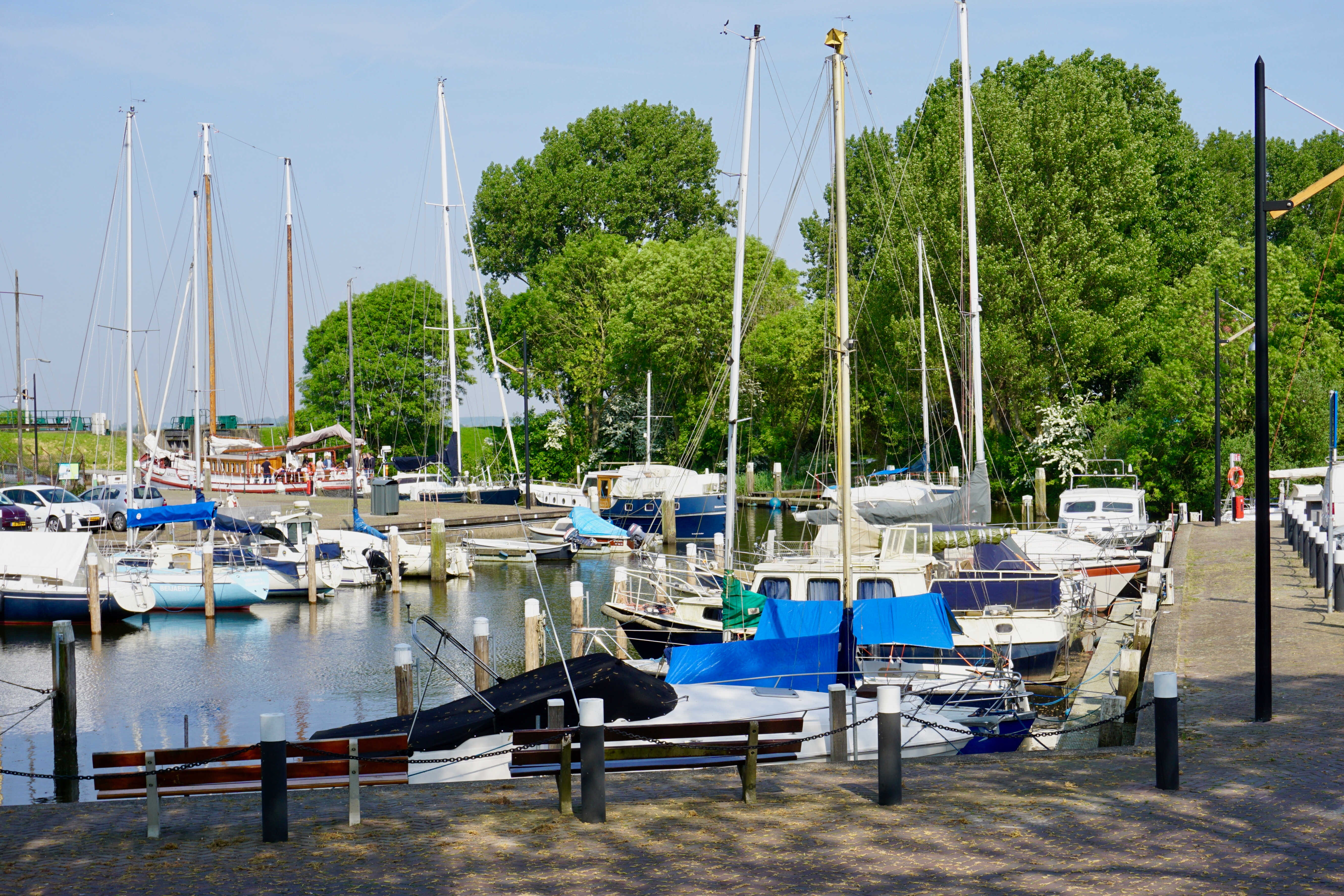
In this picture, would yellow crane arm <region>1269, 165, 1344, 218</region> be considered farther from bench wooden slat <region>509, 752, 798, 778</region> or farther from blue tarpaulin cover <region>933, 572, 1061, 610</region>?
blue tarpaulin cover <region>933, 572, 1061, 610</region>

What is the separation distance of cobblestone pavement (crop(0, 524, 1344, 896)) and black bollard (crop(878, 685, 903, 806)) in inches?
6.3

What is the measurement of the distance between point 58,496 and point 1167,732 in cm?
4675

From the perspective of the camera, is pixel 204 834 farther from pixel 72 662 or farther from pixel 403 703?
pixel 72 662

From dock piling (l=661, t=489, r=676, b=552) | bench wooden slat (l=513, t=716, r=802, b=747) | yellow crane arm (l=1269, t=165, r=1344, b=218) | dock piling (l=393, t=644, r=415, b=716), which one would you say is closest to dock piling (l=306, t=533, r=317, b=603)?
dock piling (l=661, t=489, r=676, b=552)

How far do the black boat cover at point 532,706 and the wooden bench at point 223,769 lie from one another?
245 centimetres

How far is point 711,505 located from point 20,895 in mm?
41598

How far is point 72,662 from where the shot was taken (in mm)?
18625

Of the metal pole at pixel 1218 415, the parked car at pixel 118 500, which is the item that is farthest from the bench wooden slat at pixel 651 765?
the parked car at pixel 118 500

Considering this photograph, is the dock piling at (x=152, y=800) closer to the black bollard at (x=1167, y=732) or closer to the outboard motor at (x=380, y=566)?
the black bollard at (x=1167, y=732)

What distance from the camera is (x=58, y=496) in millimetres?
47594

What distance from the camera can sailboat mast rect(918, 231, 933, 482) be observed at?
46.6 meters

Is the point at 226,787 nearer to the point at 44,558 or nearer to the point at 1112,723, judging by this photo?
the point at 1112,723

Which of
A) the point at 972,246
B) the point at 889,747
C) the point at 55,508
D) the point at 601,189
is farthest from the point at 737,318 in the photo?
the point at 601,189

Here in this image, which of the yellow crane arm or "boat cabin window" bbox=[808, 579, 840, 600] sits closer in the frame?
the yellow crane arm
